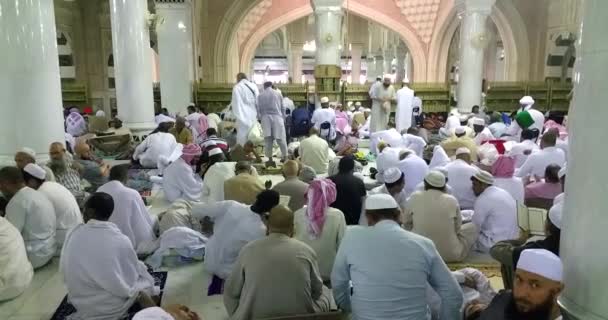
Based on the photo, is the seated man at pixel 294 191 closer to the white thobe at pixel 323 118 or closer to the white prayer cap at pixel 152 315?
the white prayer cap at pixel 152 315

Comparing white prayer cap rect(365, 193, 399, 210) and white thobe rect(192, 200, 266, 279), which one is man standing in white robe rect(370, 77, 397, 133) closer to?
white thobe rect(192, 200, 266, 279)

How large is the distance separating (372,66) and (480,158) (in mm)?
20099

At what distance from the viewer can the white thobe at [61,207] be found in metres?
3.57

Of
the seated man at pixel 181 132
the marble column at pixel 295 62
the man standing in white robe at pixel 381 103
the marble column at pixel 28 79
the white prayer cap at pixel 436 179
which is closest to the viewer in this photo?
the white prayer cap at pixel 436 179

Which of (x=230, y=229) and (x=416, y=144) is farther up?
(x=416, y=144)

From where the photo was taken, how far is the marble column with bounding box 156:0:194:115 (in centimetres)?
1045

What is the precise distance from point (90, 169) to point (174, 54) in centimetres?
599

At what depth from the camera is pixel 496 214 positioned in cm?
365

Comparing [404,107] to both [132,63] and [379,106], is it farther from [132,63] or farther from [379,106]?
[132,63]

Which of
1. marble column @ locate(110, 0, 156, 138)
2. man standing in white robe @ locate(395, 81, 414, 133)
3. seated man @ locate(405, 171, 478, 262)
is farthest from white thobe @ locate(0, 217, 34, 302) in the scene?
man standing in white robe @ locate(395, 81, 414, 133)

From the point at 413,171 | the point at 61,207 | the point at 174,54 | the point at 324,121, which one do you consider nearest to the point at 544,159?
the point at 413,171

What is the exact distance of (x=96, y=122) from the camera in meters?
8.34

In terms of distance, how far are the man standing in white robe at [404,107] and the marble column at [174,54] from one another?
14.4ft

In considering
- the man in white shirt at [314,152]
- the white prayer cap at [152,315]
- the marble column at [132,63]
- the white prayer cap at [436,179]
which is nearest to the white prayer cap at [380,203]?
the white prayer cap at [152,315]
